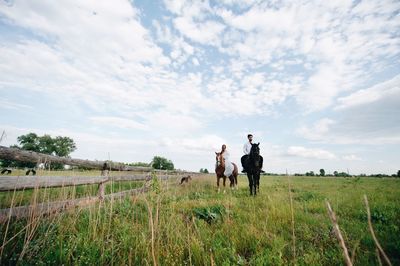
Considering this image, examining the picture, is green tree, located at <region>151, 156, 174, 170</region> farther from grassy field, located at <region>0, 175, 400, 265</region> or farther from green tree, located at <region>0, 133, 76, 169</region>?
green tree, located at <region>0, 133, 76, 169</region>

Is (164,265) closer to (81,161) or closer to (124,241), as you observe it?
(124,241)

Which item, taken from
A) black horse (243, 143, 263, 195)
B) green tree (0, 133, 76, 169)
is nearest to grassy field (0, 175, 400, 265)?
black horse (243, 143, 263, 195)

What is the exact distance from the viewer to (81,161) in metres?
5.91

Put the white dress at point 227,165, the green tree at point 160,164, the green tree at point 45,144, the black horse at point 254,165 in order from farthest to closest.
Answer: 1. the green tree at point 45,144
2. the white dress at point 227,165
3. the black horse at point 254,165
4. the green tree at point 160,164

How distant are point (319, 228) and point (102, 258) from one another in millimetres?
3804

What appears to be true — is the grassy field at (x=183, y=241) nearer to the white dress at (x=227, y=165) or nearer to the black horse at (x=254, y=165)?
the black horse at (x=254, y=165)

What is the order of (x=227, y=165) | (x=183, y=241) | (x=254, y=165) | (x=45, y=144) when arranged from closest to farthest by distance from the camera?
1. (x=183, y=241)
2. (x=254, y=165)
3. (x=227, y=165)
4. (x=45, y=144)

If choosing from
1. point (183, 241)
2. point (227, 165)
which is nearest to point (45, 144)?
point (227, 165)

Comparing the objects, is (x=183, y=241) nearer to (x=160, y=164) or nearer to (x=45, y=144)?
(x=160, y=164)

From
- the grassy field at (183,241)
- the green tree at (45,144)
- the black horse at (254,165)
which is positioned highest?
the green tree at (45,144)

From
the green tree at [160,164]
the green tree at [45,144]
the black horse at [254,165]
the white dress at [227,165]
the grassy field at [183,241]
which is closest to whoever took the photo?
the grassy field at [183,241]

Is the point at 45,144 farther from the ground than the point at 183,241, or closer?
farther from the ground

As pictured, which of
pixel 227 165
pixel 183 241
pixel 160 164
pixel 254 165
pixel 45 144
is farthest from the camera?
pixel 45 144

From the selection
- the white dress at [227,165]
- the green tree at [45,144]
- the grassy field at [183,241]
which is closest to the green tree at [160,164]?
the grassy field at [183,241]
